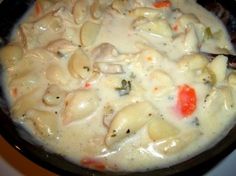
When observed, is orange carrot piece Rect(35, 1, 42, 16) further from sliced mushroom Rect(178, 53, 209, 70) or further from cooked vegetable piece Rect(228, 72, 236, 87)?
cooked vegetable piece Rect(228, 72, 236, 87)

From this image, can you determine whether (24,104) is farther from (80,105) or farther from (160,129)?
(160,129)

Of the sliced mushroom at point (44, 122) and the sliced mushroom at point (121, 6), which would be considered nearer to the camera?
the sliced mushroom at point (44, 122)

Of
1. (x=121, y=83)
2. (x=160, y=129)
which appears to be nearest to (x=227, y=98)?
(x=160, y=129)

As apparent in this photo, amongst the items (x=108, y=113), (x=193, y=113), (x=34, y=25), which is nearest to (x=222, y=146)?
(x=193, y=113)

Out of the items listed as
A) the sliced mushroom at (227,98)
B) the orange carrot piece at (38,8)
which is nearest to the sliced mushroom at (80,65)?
the orange carrot piece at (38,8)

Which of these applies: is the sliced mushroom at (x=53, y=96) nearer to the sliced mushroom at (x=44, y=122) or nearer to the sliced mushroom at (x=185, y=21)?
the sliced mushroom at (x=44, y=122)

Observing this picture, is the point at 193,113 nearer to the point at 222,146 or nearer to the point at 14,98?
the point at 222,146
